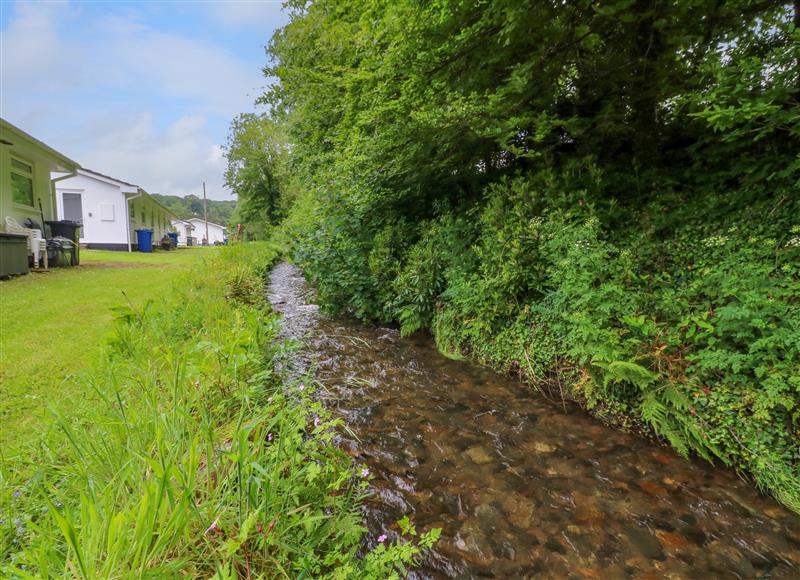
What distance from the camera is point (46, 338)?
12.0ft

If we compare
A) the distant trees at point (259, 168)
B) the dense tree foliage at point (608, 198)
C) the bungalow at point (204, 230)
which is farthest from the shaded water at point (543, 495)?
the bungalow at point (204, 230)

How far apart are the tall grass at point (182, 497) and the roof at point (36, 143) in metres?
10.1

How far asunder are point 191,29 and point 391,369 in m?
8.05

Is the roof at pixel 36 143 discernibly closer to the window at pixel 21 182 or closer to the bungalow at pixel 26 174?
the bungalow at pixel 26 174

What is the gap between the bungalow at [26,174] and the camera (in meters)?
8.65

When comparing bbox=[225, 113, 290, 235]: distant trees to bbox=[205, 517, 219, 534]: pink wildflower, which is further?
bbox=[225, 113, 290, 235]: distant trees

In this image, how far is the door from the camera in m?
17.6

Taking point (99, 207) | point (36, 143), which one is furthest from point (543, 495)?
point (99, 207)

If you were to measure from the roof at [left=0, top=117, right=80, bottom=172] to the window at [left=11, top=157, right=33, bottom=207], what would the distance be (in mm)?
720

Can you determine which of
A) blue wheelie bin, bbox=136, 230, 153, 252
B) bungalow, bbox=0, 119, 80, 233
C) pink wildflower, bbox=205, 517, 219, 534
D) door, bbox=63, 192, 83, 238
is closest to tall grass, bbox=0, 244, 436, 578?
pink wildflower, bbox=205, 517, 219, 534

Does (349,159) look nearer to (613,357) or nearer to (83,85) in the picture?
(613,357)

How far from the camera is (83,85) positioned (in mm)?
11539

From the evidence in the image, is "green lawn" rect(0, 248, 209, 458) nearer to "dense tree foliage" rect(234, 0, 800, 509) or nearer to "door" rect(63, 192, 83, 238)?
"dense tree foliage" rect(234, 0, 800, 509)

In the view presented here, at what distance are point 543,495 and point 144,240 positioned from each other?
885 inches
